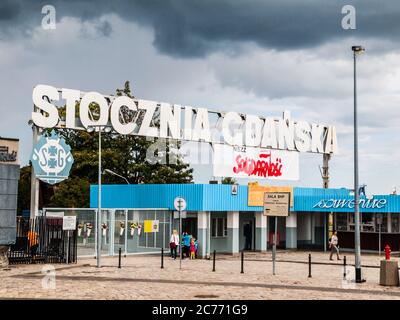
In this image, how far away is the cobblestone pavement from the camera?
19.6 m

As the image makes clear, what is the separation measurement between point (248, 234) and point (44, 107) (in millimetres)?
17650

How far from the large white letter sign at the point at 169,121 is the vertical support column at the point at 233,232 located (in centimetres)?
691

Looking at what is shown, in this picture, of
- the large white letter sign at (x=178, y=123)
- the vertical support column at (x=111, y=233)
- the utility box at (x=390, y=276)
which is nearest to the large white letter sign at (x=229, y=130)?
the large white letter sign at (x=178, y=123)

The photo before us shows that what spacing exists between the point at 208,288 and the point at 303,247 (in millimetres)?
30267

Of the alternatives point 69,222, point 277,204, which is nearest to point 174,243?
point 69,222

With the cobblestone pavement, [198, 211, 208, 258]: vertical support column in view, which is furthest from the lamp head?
[198, 211, 208, 258]: vertical support column

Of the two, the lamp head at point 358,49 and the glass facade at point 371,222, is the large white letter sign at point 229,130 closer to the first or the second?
the glass facade at point 371,222

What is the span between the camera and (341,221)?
50.9m

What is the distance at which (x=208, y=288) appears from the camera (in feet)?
70.4

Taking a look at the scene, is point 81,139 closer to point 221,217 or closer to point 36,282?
point 221,217

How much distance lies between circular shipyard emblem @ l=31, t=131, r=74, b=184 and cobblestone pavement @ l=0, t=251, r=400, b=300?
22.4ft

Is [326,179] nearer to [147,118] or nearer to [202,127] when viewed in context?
[202,127]
